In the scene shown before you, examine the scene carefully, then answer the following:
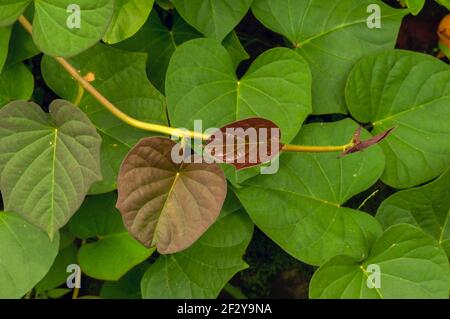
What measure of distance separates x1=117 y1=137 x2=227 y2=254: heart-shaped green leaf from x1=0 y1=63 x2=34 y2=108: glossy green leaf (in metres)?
0.28

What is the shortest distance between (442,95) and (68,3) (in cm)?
60

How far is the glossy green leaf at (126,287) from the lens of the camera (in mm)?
1180

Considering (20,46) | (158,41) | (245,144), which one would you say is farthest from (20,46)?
(245,144)

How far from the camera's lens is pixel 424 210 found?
1038 mm

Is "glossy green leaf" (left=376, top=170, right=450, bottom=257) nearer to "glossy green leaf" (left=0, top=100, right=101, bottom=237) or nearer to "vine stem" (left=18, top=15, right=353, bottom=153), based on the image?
"vine stem" (left=18, top=15, right=353, bottom=153)

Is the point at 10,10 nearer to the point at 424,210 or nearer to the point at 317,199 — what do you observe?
the point at 317,199

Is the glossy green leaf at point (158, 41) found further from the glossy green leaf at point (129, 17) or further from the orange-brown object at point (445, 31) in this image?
the orange-brown object at point (445, 31)

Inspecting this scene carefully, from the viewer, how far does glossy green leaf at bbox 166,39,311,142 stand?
938mm

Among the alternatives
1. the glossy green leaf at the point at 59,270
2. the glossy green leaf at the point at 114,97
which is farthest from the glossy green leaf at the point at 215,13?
the glossy green leaf at the point at 59,270

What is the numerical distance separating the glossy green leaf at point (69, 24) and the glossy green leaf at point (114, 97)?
0.10 m

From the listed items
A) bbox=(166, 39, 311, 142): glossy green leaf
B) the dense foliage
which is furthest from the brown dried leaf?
bbox=(166, 39, 311, 142): glossy green leaf

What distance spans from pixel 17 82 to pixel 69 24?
0.19 meters

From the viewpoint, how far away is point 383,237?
97 centimetres

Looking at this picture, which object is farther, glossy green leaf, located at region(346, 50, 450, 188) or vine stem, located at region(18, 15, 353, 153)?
glossy green leaf, located at region(346, 50, 450, 188)
